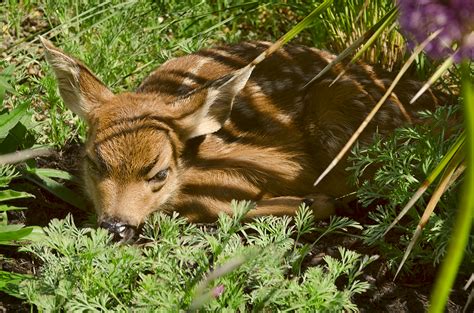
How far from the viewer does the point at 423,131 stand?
4.33 m

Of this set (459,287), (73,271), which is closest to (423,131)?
(459,287)

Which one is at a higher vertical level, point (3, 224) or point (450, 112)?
point (450, 112)

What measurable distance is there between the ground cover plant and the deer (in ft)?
0.87

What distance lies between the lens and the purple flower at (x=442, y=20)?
166cm

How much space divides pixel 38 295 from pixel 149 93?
77.3 inches

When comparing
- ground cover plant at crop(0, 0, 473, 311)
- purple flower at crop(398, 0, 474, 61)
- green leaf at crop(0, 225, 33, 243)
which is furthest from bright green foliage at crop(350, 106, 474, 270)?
purple flower at crop(398, 0, 474, 61)

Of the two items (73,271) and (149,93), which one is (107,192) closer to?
(149,93)

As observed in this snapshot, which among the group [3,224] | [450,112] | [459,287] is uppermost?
[450,112]

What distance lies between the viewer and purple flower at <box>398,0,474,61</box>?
65.2 inches

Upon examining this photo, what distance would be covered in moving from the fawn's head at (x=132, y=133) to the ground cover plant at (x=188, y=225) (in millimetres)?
205

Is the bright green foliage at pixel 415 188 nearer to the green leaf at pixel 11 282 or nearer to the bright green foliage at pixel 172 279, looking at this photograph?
the bright green foliage at pixel 172 279

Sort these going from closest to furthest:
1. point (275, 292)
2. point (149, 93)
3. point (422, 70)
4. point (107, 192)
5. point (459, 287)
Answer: point (275, 292) → point (459, 287) → point (107, 192) → point (149, 93) → point (422, 70)

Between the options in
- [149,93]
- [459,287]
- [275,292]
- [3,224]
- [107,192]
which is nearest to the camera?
[275,292]

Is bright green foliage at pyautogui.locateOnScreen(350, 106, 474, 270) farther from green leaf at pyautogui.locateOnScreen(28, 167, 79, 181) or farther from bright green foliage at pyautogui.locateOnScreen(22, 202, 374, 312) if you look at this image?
green leaf at pyautogui.locateOnScreen(28, 167, 79, 181)
